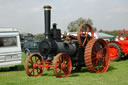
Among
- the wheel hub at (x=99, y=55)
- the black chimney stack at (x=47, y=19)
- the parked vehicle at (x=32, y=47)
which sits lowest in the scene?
the parked vehicle at (x=32, y=47)

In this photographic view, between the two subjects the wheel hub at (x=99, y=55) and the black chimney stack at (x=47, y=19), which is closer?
the black chimney stack at (x=47, y=19)

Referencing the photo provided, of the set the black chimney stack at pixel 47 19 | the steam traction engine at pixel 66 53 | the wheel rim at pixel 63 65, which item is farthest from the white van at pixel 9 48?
the wheel rim at pixel 63 65

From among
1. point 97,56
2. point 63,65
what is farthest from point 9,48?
point 97,56

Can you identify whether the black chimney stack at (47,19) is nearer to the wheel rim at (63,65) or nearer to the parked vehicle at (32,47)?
the wheel rim at (63,65)

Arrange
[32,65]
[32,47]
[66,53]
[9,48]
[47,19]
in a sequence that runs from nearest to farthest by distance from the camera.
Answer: [47,19]
[32,65]
[66,53]
[9,48]
[32,47]

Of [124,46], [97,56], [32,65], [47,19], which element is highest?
[47,19]

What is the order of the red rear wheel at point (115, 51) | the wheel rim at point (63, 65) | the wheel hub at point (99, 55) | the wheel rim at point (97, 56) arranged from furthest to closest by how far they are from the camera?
the red rear wheel at point (115, 51)
the wheel hub at point (99, 55)
the wheel rim at point (97, 56)
the wheel rim at point (63, 65)

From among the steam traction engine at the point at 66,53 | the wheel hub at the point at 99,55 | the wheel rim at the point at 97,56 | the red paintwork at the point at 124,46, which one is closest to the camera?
the steam traction engine at the point at 66,53

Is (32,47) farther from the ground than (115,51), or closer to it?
closer to it

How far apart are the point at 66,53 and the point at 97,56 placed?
4.85 feet

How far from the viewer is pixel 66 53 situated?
29.5 feet

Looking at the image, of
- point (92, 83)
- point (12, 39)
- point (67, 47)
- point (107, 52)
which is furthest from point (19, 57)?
point (92, 83)

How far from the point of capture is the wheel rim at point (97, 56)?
9078 mm

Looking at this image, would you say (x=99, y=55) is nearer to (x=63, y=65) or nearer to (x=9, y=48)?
(x=63, y=65)
